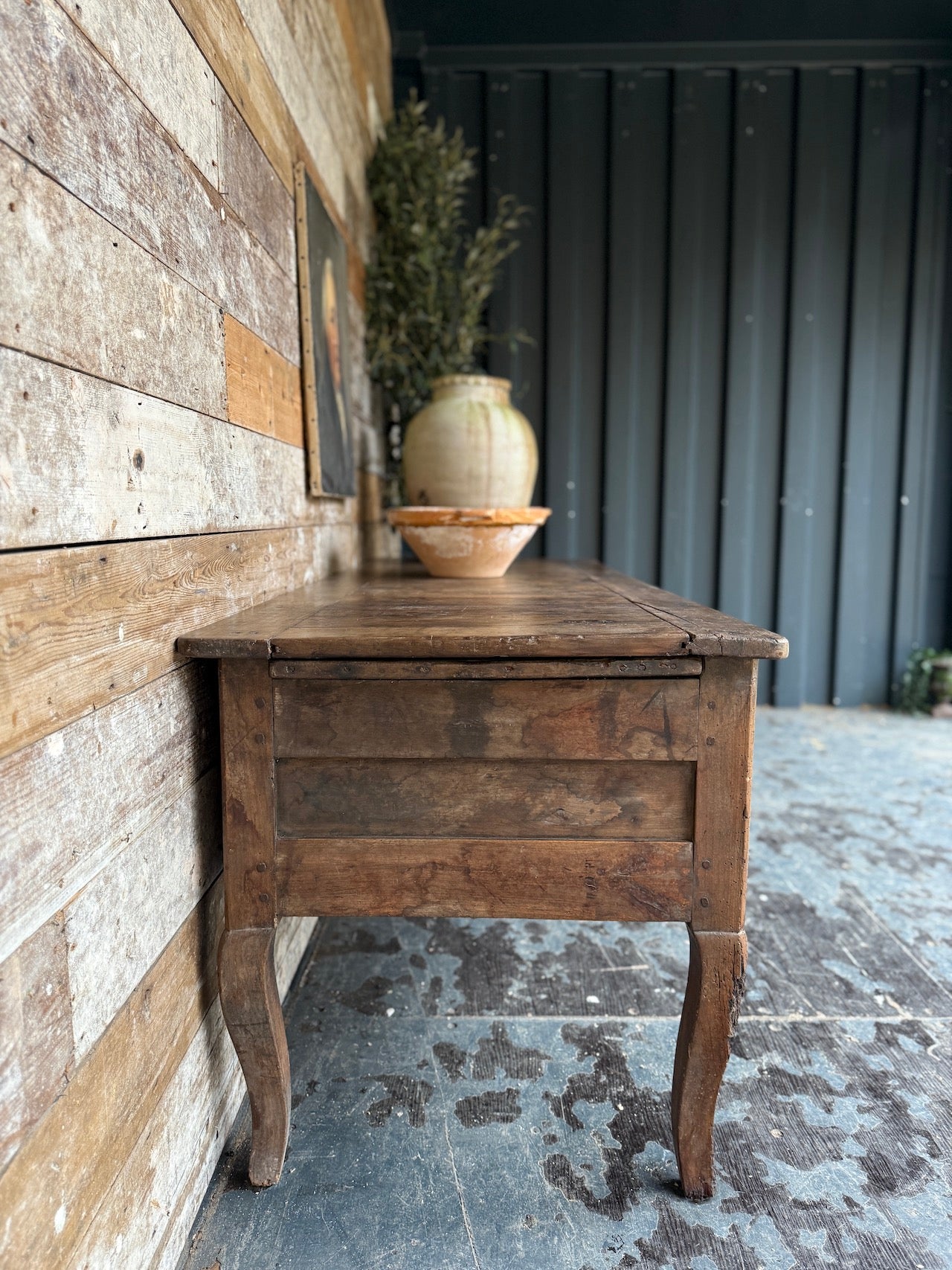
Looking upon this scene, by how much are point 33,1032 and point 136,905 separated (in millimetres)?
199

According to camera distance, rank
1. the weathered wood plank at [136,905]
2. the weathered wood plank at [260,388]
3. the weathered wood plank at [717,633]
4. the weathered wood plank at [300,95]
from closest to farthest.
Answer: the weathered wood plank at [136,905]
the weathered wood plank at [717,633]
the weathered wood plank at [260,388]
the weathered wood plank at [300,95]

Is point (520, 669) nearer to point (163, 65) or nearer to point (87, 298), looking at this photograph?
point (87, 298)

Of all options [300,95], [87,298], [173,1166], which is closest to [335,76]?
[300,95]

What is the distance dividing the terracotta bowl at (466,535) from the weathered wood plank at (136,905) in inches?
29.5

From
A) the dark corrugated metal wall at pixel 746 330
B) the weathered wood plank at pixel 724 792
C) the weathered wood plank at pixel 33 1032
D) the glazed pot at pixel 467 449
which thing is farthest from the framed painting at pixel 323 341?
the dark corrugated metal wall at pixel 746 330

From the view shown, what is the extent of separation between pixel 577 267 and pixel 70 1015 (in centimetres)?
340

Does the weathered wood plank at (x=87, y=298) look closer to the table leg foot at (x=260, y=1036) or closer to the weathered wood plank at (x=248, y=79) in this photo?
the weathered wood plank at (x=248, y=79)

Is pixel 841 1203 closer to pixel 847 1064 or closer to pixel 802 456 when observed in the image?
pixel 847 1064

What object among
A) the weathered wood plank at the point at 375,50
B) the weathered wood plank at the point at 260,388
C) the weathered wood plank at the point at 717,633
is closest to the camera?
the weathered wood plank at the point at 717,633

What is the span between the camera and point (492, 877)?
97cm

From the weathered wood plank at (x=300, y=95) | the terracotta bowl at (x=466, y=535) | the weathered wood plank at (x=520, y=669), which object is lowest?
the weathered wood plank at (x=520, y=669)

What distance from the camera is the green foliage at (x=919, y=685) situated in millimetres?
3518

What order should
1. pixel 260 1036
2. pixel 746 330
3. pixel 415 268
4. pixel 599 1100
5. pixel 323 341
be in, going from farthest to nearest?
pixel 746 330 → pixel 415 268 → pixel 323 341 → pixel 599 1100 → pixel 260 1036

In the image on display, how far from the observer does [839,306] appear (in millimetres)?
3424
